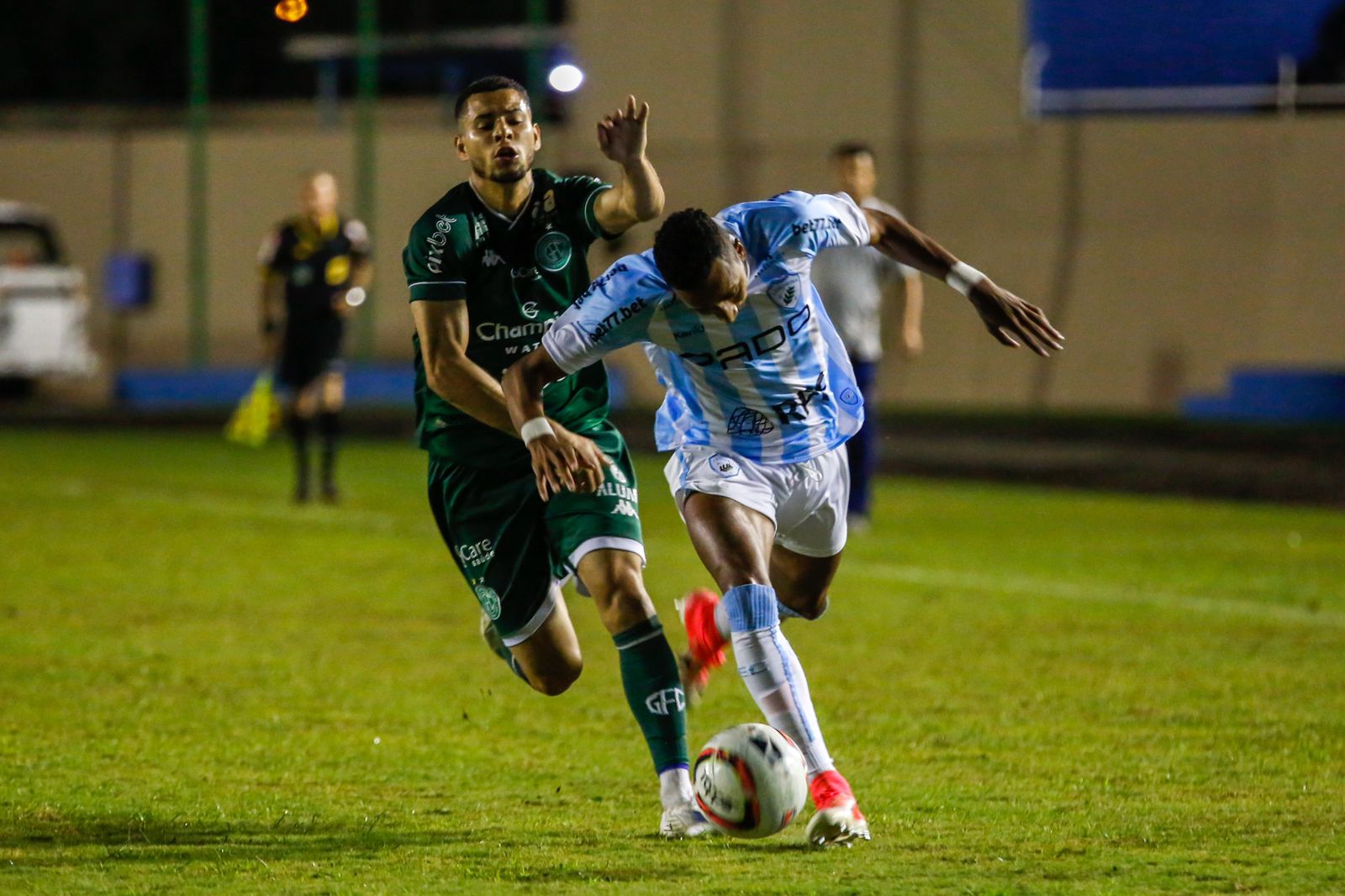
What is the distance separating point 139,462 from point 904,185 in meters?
12.3

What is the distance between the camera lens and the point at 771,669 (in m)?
5.57

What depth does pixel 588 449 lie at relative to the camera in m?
5.54

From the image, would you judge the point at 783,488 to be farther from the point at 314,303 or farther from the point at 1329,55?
the point at 1329,55

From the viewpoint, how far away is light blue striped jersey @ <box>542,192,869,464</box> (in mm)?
5594

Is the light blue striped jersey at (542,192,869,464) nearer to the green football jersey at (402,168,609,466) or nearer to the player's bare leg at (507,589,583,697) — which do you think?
the green football jersey at (402,168,609,466)

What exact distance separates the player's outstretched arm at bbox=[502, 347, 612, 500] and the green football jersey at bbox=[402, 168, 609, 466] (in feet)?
1.44

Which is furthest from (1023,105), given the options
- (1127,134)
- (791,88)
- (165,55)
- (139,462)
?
(165,55)

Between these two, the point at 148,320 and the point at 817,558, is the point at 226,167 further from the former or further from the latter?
the point at 817,558

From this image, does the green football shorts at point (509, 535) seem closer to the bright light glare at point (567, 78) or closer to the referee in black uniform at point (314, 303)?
the referee in black uniform at point (314, 303)

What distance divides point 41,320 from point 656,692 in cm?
2293

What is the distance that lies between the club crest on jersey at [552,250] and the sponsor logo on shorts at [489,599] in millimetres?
989

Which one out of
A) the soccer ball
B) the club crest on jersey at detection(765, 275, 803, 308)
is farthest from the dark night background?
the soccer ball

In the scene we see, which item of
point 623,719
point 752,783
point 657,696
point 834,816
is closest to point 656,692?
point 657,696

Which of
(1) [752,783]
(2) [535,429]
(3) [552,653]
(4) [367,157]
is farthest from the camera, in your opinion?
(4) [367,157]
